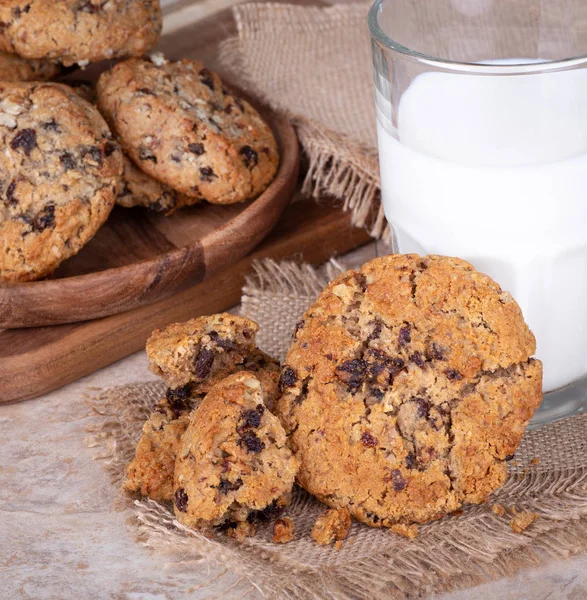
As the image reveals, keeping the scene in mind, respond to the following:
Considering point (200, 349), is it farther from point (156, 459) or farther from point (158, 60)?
point (158, 60)

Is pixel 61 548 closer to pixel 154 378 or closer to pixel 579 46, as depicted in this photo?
pixel 154 378

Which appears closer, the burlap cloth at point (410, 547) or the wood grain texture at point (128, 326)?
the burlap cloth at point (410, 547)

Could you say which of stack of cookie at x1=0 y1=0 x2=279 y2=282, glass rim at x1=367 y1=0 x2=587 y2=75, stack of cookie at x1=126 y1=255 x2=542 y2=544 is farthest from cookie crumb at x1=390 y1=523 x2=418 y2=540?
stack of cookie at x1=0 y1=0 x2=279 y2=282

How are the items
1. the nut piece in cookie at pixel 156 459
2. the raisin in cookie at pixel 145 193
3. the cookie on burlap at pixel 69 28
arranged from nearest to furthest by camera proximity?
the nut piece in cookie at pixel 156 459 → the cookie on burlap at pixel 69 28 → the raisin in cookie at pixel 145 193

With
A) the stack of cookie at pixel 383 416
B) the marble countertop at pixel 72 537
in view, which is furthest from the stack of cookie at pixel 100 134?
the stack of cookie at pixel 383 416

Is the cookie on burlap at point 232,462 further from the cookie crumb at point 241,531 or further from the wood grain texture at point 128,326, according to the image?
the wood grain texture at point 128,326

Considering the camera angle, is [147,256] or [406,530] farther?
[147,256]

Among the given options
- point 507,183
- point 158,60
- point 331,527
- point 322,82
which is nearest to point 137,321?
point 158,60
